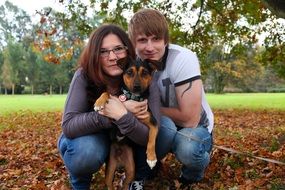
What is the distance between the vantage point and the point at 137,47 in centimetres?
482

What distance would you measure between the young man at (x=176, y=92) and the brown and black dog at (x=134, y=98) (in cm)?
22

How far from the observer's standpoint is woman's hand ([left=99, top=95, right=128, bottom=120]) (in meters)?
4.20

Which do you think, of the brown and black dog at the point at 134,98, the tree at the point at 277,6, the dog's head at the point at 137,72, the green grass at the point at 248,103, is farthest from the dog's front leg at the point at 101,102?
the green grass at the point at 248,103

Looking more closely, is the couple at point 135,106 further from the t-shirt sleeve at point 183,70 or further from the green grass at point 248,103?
the green grass at point 248,103

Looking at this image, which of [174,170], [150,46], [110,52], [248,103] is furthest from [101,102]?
[248,103]

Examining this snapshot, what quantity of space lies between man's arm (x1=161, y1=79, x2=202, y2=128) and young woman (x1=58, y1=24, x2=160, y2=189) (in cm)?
28

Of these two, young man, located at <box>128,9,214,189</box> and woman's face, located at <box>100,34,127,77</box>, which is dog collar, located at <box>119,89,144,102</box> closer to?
woman's face, located at <box>100,34,127,77</box>

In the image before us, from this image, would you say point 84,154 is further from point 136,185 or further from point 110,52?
point 110,52

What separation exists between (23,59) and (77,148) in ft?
248

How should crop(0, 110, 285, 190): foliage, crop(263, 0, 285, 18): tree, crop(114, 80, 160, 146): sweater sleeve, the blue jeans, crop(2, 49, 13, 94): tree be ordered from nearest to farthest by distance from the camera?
crop(114, 80, 160, 146): sweater sleeve, the blue jeans, crop(0, 110, 285, 190): foliage, crop(263, 0, 285, 18): tree, crop(2, 49, 13, 94): tree

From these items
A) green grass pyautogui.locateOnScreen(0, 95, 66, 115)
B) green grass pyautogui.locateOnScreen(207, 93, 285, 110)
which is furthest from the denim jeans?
green grass pyautogui.locateOnScreen(207, 93, 285, 110)

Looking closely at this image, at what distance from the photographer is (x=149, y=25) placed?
4.54 metres

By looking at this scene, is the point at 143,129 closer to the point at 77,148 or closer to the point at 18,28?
the point at 77,148

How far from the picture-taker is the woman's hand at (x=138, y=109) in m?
4.32
